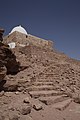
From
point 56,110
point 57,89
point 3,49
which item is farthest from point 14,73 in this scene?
point 56,110

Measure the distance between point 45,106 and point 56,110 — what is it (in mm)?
444

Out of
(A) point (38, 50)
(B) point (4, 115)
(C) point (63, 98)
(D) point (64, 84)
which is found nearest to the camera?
(B) point (4, 115)

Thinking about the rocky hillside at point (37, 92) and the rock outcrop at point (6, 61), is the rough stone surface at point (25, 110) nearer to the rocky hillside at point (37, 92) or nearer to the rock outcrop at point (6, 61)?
the rocky hillside at point (37, 92)

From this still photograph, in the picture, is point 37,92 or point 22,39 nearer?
point 37,92

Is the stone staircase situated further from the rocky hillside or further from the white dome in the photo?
the white dome

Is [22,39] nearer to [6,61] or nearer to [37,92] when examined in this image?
[6,61]

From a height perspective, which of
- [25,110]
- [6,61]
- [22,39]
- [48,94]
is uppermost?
[22,39]

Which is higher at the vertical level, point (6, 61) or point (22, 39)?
point (22, 39)

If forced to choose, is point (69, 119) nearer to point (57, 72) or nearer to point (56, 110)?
point (56, 110)

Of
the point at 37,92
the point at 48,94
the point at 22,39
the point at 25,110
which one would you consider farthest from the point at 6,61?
the point at 22,39

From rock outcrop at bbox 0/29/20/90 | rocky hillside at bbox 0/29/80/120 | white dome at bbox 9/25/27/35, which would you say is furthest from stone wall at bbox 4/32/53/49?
rock outcrop at bbox 0/29/20/90

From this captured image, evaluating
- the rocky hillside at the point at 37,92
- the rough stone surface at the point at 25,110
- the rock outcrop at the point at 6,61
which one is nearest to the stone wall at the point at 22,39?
the rocky hillside at the point at 37,92

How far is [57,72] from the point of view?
9.99 m

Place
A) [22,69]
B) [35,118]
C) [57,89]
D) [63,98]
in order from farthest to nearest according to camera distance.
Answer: [22,69] → [57,89] → [63,98] → [35,118]
